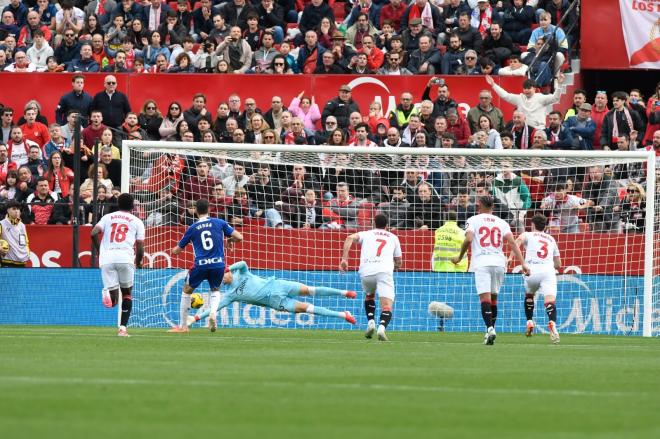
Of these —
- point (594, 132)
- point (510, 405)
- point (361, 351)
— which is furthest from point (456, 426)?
point (594, 132)

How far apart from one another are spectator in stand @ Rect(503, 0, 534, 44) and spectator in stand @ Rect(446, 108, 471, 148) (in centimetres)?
336

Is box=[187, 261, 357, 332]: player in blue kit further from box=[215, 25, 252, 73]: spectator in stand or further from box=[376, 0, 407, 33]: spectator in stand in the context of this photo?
box=[376, 0, 407, 33]: spectator in stand

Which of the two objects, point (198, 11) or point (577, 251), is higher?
point (198, 11)

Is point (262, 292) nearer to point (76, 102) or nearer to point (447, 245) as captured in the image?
point (447, 245)

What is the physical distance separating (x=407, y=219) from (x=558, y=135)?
3.79 m

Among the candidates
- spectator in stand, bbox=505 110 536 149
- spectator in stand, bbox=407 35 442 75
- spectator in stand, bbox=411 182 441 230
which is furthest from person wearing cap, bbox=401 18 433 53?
spectator in stand, bbox=411 182 441 230

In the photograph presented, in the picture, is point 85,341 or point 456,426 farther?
point 85,341

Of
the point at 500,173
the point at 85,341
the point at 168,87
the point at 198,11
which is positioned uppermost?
the point at 198,11

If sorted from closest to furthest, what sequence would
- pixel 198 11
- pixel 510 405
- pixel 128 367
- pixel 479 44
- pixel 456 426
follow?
1. pixel 456 426
2. pixel 510 405
3. pixel 128 367
4. pixel 479 44
5. pixel 198 11

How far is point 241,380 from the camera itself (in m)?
11.1

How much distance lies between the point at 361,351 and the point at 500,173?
972cm

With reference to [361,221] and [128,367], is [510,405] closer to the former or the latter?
[128,367]

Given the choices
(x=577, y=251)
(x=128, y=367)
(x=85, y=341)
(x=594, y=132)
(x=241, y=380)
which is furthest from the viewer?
(x=594, y=132)

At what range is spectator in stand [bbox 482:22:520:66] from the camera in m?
28.2
